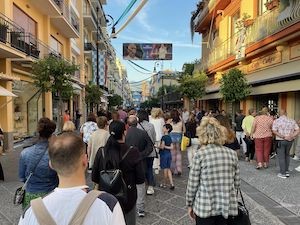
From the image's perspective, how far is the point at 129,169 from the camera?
4418 millimetres

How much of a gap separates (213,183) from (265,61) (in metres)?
14.3

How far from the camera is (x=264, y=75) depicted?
1638 cm

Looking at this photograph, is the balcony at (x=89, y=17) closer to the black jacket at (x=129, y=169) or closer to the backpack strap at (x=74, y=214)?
the black jacket at (x=129, y=169)

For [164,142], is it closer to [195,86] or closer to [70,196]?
[70,196]

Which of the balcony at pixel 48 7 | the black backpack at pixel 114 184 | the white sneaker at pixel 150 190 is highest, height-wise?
the balcony at pixel 48 7

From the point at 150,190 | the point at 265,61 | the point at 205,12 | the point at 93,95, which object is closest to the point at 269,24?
the point at 265,61

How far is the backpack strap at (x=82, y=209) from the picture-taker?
5.96ft

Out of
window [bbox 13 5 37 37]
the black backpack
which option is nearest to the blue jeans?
the black backpack

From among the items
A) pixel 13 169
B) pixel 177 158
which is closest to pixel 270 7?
pixel 177 158

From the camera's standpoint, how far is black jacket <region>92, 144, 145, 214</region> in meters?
4.32

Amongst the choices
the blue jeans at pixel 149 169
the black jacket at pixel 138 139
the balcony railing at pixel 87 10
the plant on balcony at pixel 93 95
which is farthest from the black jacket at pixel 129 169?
the balcony railing at pixel 87 10

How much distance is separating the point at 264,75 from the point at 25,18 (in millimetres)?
11900

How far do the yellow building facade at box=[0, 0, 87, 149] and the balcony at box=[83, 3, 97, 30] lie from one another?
47.9ft

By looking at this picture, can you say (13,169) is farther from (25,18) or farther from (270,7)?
(270,7)
